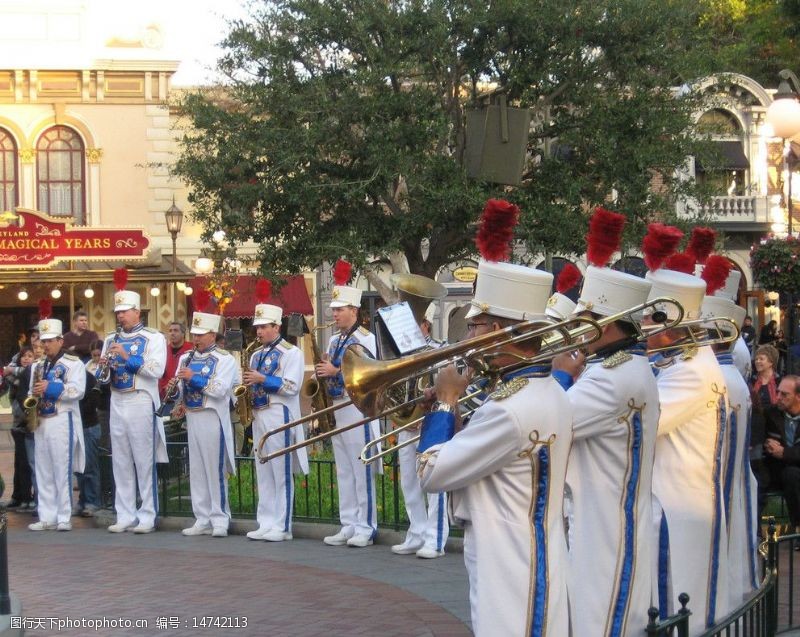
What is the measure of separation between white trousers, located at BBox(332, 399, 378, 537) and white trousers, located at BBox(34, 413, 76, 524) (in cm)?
282

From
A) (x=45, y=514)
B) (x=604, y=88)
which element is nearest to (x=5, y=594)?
(x=45, y=514)

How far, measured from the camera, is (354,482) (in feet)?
36.4

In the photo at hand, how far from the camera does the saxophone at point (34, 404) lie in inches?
486

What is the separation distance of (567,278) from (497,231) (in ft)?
7.87

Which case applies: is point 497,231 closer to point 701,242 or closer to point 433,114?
point 701,242

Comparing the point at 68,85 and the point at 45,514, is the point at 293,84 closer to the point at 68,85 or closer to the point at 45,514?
the point at 45,514

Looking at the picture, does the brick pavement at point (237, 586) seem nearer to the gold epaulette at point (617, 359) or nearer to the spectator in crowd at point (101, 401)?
the spectator in crowd at point (101, 401)

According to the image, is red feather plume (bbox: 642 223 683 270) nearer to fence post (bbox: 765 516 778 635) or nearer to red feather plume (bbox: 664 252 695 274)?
red feather plume (bbox: 664 252 695 274)

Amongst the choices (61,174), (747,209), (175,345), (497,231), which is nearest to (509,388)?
(497,231)

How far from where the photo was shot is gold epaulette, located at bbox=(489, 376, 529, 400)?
5.12 m

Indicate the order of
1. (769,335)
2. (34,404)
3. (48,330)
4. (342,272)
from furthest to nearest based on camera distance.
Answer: (769,335)
(48,330)
(34,404)
(342,272)

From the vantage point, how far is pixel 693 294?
6.80m

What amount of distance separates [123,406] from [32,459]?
2.04m

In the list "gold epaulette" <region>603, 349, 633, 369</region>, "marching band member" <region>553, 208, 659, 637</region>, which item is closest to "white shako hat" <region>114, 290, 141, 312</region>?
"marching band member" <region>553, 208, 659, 637</region>
